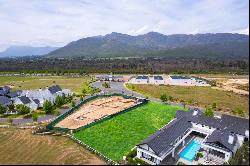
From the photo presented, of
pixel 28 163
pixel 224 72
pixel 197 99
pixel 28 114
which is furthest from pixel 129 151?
pixel 224 72

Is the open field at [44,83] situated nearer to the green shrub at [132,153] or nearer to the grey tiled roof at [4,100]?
the grey tiled roof at [4,100]

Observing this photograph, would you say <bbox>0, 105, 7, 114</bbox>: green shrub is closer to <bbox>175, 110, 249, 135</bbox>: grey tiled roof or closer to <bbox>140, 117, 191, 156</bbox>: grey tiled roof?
<bbox>140, 117, 191, 156</bbox>: grey tiled roof

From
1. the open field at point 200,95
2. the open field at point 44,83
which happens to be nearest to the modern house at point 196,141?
the open field at point 200,95

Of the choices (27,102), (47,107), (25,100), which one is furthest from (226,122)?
(25,100)

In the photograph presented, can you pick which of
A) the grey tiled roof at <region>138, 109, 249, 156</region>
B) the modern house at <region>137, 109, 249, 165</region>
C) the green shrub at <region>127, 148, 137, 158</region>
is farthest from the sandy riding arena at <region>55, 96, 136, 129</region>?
the modern house at <region>137, 109, 249, 165</region>

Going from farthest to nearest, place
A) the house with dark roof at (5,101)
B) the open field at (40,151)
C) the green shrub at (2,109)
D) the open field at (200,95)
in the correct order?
the open field at (200,95) → the house with dark roof at (5,101) → the green shrub at (2,109) → the open field at (40,151)

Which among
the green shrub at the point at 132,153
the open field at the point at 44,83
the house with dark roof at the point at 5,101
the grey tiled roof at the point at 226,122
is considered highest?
the open field at the point at 44,83
